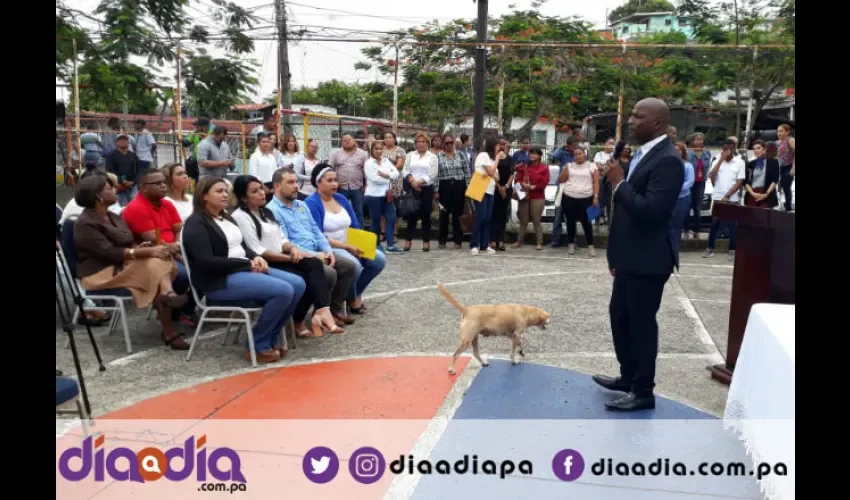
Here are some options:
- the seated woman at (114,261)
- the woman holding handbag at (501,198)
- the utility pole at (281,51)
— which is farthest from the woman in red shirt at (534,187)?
the seated woman at (114,261)

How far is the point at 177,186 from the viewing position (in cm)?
686

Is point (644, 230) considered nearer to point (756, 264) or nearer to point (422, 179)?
point (756, 264)

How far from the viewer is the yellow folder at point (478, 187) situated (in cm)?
1086

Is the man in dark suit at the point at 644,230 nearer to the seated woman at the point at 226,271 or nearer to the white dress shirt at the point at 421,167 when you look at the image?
the seated woman at the point at 226,271

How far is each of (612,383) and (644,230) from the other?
1219 millimetres

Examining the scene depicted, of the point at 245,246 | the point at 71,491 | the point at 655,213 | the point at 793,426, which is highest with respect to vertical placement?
the point at 655,213

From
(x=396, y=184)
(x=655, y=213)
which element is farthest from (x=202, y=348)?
(x=396, y=184)

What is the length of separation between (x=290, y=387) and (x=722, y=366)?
3189mm

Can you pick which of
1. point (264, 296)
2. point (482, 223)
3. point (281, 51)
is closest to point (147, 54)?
point (281, 51)

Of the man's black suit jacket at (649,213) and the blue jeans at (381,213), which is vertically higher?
the man's black suit jacket at (649,213)

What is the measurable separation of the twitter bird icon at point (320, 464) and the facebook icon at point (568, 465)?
3.87ft

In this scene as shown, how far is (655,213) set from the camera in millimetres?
4152
